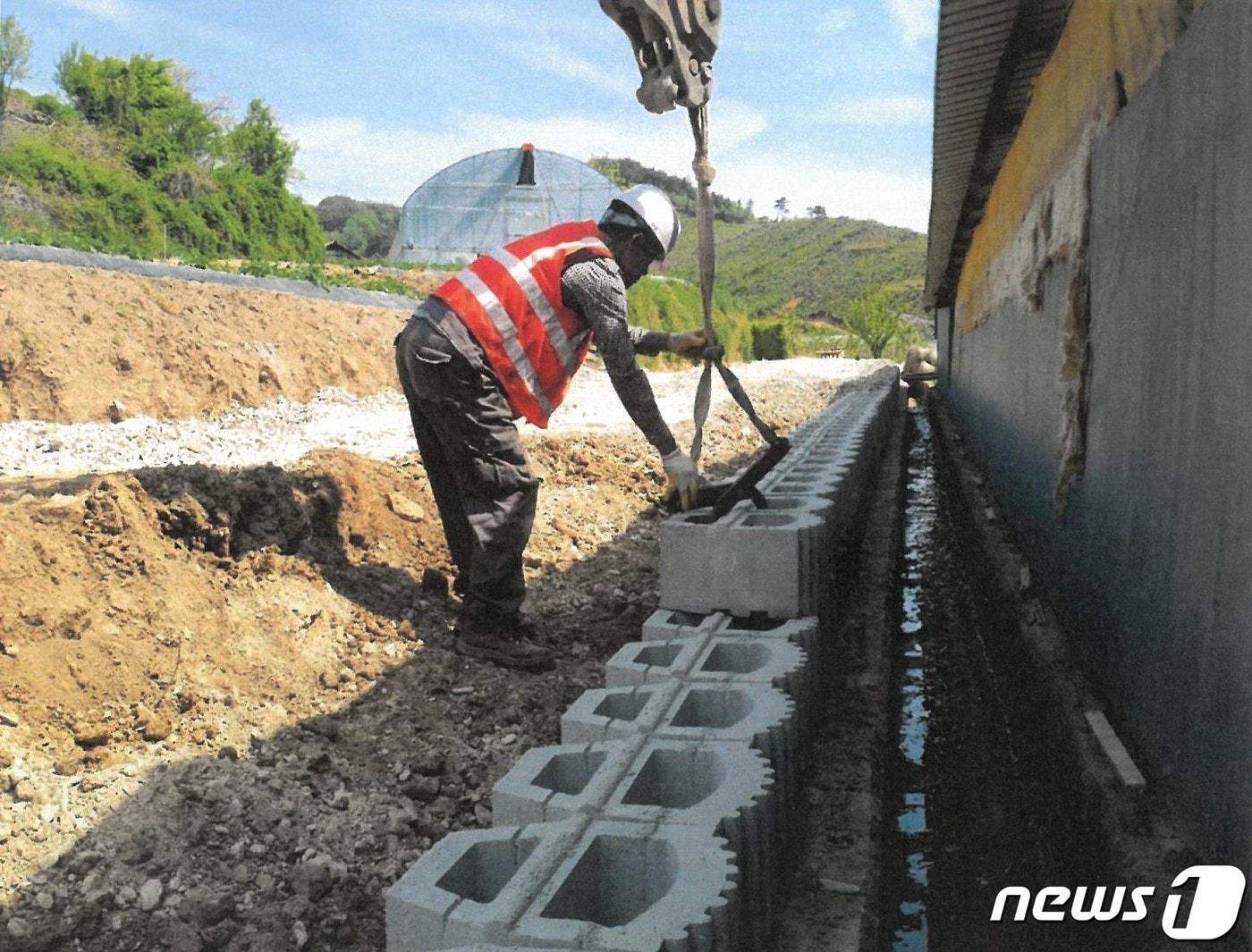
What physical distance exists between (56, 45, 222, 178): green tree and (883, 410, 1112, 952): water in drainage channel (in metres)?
33.7

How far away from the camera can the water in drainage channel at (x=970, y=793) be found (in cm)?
280

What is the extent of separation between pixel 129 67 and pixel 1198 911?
39479mm

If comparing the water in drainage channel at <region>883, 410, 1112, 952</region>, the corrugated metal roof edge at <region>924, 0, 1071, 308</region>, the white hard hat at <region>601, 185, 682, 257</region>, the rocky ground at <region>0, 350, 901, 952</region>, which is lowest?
the water in drainage channel at <region>883, 410, 1112, 952</region>

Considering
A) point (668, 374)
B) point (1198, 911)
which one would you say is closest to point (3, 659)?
point (1198, 911)

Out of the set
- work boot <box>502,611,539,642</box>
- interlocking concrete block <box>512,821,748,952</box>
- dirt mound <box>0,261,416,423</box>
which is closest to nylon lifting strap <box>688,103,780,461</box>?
work boot <box>502,611,539,642</box>

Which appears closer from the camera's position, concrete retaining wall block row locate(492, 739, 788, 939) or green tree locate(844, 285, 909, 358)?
concrete retaining wall block row locate(492, 739, 788, 939)

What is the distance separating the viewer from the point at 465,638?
13.4ft

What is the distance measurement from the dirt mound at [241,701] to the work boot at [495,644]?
7 centimetres

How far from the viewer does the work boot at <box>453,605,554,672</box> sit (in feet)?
13.2

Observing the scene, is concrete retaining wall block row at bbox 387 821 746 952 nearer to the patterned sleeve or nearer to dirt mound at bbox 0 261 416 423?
the patterned sleeve

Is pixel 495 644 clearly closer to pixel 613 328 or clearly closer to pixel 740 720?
pixel 613 328

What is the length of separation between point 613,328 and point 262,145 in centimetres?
4199

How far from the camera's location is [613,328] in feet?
13.0

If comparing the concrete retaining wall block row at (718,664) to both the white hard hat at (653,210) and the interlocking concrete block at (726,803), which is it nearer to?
the interlocking concrete block at (726,803)
